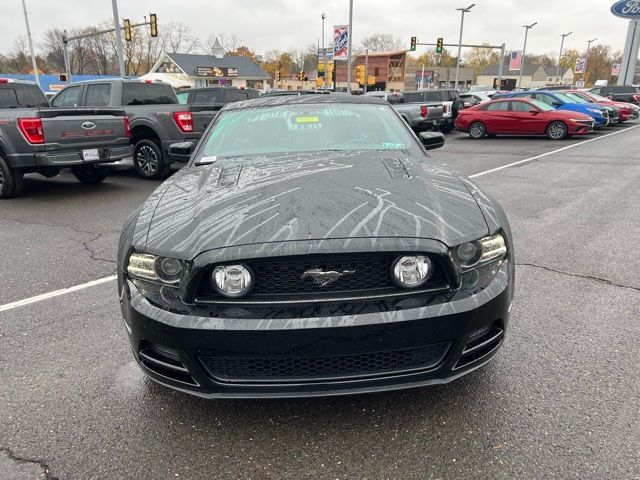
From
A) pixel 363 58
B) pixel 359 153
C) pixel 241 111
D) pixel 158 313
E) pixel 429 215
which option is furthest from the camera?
pixel 363 58

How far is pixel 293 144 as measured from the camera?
3652 millimetres

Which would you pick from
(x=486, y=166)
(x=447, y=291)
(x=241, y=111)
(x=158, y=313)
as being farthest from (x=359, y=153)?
(x=486, y=166)

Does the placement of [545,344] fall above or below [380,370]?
below

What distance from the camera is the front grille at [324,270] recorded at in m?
2.05

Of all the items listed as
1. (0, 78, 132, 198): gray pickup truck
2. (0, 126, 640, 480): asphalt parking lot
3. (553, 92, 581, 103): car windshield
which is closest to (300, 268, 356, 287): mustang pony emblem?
(0, 126, 640, 480): asphalt parking lot

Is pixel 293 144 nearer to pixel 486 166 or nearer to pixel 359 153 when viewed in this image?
pixel 359 153

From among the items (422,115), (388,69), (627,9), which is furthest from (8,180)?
(388,69)

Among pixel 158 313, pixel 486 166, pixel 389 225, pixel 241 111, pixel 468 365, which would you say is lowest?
pixel 486 166

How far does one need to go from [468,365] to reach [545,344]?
117cm

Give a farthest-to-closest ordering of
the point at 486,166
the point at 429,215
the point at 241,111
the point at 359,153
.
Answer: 1. the point at 486,166
2. the point at 241,111
3. the point at 359,153
4. the point at 429,215

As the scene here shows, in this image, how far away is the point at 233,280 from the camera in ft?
6.78

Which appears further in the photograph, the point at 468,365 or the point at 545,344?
the point at 545,344

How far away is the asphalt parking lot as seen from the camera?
213 centimetres

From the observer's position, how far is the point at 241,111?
416cm
